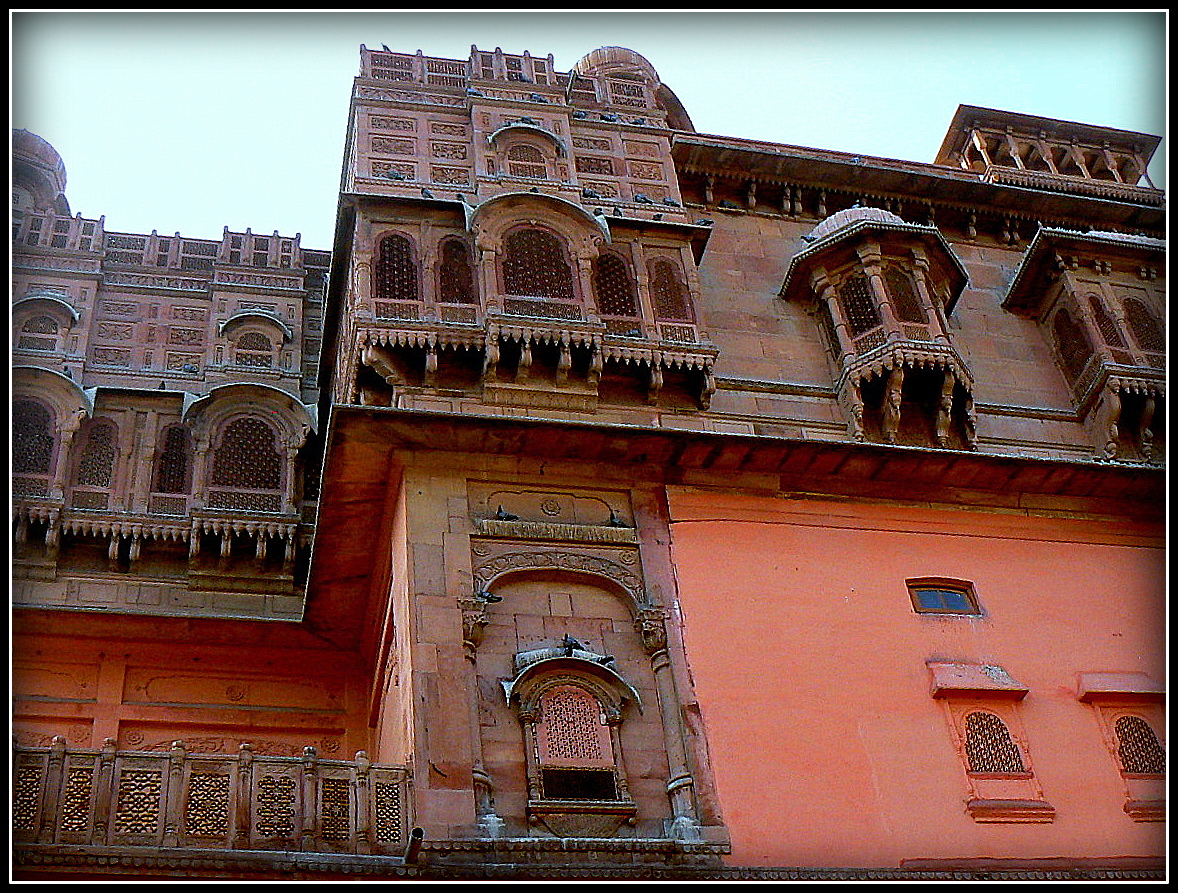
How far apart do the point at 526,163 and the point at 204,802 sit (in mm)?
8002

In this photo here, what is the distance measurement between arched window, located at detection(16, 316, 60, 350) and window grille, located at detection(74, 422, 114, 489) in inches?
50.5

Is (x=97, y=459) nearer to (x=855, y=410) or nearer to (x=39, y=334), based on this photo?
(x=39, y=334)

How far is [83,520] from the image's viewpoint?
1351 cm

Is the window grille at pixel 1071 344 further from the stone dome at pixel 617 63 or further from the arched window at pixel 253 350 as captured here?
the arched window at pixel 253 350

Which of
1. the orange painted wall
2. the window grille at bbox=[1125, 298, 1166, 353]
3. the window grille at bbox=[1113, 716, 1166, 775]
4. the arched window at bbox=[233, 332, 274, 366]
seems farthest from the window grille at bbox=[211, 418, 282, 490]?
the window grille at bbox=[1125, 298, 1166, 353]

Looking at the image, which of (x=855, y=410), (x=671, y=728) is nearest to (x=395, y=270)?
(x=855, y=410)

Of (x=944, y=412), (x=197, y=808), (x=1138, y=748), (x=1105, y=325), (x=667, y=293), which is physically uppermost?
(x=1105, y=325)

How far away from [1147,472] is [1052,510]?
3.39 feet

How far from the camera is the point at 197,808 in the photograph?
8875 mm

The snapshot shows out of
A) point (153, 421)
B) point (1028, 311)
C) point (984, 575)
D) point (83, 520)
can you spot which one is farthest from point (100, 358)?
point (1028, 311)

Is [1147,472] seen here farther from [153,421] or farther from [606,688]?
[153,421]

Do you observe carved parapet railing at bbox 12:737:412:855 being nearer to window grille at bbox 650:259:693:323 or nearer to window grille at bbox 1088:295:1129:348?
window grille at bbox 650:259:693:323

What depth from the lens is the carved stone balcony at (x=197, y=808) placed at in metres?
8.50

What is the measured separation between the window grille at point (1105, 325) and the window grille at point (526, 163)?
6668mm
